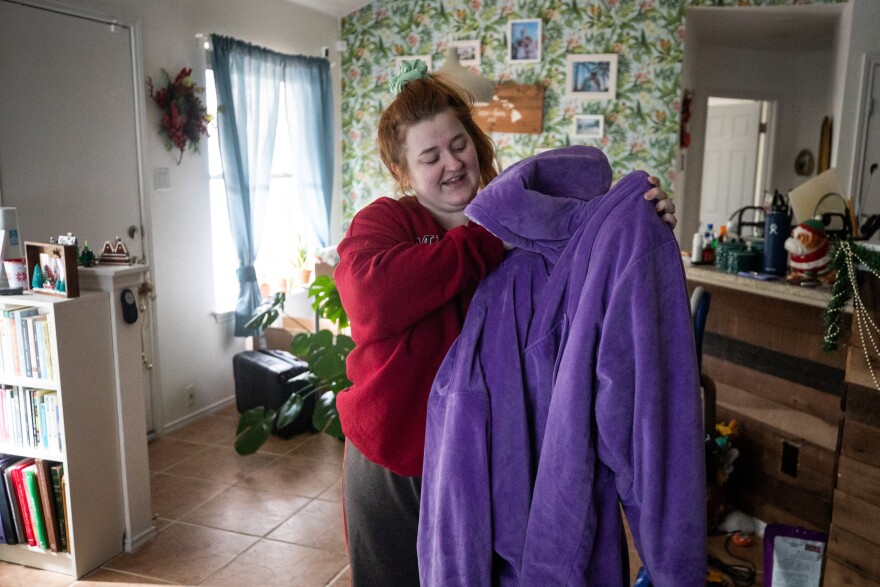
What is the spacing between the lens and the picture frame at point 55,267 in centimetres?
251

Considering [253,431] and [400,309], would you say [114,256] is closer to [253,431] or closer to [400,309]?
[253,431]

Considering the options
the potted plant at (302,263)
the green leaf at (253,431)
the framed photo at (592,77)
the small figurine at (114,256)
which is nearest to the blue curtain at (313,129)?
the potted plant at (302,263)

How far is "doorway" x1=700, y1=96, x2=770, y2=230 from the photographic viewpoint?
6.76 metres

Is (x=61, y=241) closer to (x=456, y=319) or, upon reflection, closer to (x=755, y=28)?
(x=456, y=319)

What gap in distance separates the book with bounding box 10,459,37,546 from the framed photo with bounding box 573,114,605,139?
3.89 metres

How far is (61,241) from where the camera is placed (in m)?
2.59

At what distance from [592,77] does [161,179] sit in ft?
9.59

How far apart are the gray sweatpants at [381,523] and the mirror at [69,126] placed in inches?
95.8

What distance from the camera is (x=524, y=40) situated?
5.11 metres

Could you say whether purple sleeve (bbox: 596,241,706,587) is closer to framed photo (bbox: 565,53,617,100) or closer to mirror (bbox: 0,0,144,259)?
mirror (bbox: 0,0,144,259)

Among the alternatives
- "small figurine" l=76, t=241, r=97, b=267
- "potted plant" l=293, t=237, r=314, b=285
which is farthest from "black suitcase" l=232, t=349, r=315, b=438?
"small figurine" l=76, t=241, r=97, b=267

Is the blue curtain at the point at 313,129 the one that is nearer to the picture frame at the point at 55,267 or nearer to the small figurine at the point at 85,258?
the small figurine at the point at 85,258

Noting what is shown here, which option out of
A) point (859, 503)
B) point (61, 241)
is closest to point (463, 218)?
point (859, 503)

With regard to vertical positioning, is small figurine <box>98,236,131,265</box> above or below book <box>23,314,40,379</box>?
above
